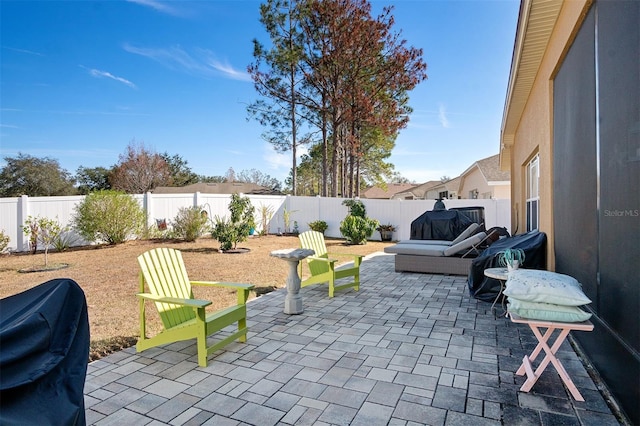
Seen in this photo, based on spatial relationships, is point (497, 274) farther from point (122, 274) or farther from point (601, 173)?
point (122, 274)

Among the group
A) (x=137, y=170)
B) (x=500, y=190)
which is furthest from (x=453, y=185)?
(x=137, y=170)

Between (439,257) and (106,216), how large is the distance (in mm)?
9012

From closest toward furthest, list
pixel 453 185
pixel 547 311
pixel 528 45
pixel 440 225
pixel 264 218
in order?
1. pixel 547 311
2. pixel 528 45
3. pixel 440 225
4. pixel 264 218
5. pixel 453 185

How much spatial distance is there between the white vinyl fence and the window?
5.22 meters

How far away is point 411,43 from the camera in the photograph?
15.7m

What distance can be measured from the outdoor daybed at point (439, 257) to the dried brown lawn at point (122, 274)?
2.08 meters

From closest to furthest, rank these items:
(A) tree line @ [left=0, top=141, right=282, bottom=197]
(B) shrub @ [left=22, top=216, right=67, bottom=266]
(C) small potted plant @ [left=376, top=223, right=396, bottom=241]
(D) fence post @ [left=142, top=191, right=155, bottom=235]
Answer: (B) shrub @ [left=22, top=216, right=67, bottom=266], (D) fence post @ [left=142, top=191, right=155, bottom=235], (C) small potted plant @ [left=376, top=223, right=396, bottom=241], (A) tree line @ [left=0, top=141, right=282, bottom=197]

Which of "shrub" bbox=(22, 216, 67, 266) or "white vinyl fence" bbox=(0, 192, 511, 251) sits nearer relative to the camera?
"shrub" bbox=(22, 216, 67, 266)

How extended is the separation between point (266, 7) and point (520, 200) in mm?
13760

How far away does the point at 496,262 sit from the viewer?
4.63m

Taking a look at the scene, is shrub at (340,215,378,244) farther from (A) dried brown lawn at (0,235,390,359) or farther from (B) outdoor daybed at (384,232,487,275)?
(B) outdoor daybed at (384,232,487,275)

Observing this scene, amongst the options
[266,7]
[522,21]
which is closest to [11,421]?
[522,21]

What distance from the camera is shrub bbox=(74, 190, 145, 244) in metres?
9.47

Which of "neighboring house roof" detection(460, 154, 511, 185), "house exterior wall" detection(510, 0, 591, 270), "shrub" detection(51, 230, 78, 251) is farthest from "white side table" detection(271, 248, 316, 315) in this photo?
"neighboring house roof" detection(460, 154, 511, 185)
